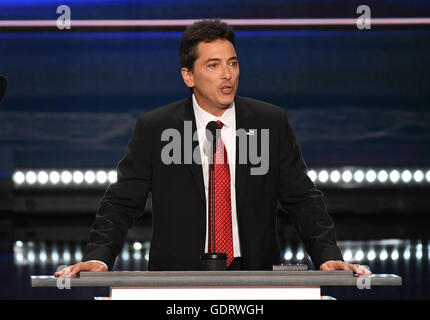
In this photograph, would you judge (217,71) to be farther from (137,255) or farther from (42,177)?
(42,177)

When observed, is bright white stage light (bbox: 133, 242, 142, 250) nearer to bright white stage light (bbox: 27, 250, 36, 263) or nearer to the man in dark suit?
bright white stage light (bbox: 27, 250, 36, 263)

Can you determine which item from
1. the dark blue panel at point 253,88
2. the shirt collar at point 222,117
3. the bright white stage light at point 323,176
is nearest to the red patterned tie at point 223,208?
the shirt collar at point 222,117

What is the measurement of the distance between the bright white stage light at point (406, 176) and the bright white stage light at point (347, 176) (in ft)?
1.36

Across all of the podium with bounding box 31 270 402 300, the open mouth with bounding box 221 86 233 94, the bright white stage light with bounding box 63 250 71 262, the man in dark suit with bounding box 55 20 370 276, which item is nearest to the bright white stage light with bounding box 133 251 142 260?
the bright white stage light with bounding box 63 250 71 262

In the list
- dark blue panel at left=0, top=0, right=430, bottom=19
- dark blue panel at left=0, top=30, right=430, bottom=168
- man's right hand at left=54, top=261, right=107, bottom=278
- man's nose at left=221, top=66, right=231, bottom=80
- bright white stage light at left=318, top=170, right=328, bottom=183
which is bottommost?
man's right hand at left=54, top=261, right=107, bottom=278

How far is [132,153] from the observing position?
1.99m

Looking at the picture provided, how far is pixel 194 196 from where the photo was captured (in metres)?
1.95

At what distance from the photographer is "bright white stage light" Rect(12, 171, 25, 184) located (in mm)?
5891

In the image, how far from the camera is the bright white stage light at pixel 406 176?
593 cm

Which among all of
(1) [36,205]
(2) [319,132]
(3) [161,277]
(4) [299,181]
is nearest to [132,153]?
(4) [299,181]

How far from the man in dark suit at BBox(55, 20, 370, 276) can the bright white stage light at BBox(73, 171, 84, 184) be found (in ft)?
13.0

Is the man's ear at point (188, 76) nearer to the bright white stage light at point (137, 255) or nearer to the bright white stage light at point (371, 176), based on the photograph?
the bright white stage light at point (137, 255)

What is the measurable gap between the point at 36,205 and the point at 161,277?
4739 mm

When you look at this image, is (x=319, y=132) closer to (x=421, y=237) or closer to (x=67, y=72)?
(x=421, y=237)
